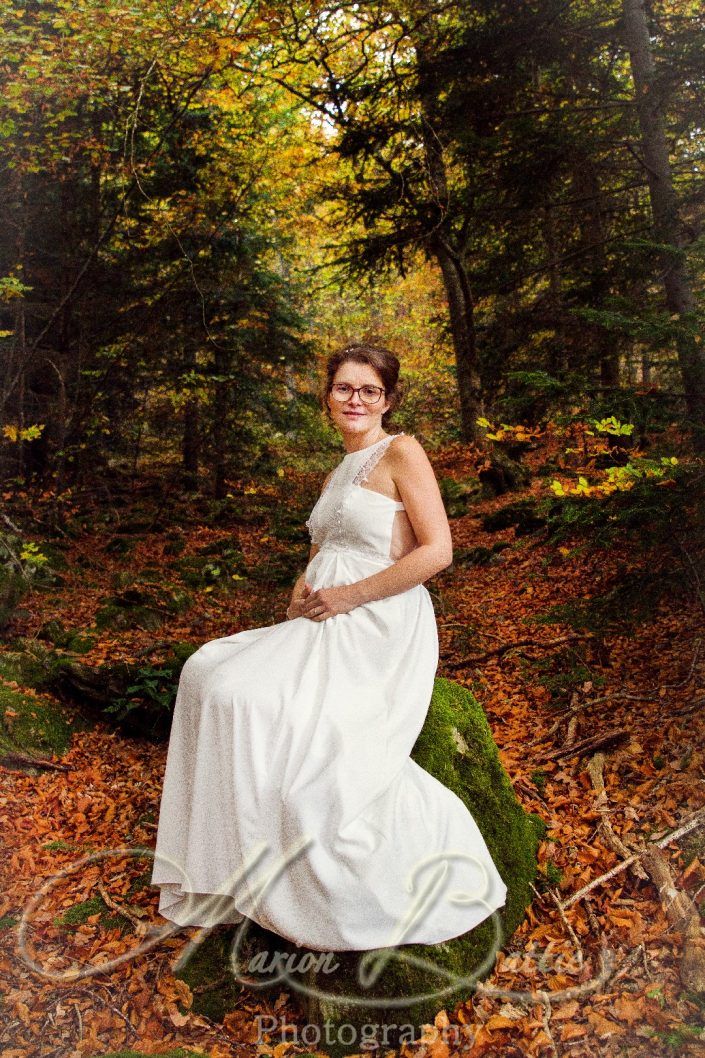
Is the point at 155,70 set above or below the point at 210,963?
above

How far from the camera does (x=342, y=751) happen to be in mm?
2436

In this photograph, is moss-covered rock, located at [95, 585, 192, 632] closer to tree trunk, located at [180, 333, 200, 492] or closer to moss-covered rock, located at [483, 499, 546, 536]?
tree trunk, located at [180, 333, 200, 492]

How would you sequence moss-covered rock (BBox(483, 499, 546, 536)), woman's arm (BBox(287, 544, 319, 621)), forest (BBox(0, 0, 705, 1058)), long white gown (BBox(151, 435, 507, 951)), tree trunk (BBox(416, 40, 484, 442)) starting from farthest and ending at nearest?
moss-covered rock (BBox(483, 499, 546, 536)), tree trunk (BBox(416, 40, 484, 442)), woman's arm (BBox(287, 544, 319, 621)), forest (BBox(0, 0, 705, 1058)), long white gown (BBox(151, 435, 507, 951))

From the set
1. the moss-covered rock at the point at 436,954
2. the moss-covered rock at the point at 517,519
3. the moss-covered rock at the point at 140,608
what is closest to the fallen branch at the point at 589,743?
the moss-covered rock at the point at 436,954

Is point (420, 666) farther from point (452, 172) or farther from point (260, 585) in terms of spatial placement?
point (452, 172)

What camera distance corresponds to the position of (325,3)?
607 centimetres

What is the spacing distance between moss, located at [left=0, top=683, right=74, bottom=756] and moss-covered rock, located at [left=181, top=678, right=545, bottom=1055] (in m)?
2.46

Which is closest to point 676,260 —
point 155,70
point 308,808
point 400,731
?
point 400,731

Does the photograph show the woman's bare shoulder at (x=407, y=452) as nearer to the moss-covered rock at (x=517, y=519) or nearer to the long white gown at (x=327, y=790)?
the long white gown at (x=327, y=790)

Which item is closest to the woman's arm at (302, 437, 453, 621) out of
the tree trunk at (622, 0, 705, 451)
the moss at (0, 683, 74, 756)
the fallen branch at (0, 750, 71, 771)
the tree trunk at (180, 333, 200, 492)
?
the fallen branch at (0, 750, 71, 771)

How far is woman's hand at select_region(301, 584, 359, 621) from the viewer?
2.91 meters

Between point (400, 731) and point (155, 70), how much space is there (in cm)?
782

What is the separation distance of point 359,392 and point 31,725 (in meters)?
3.42

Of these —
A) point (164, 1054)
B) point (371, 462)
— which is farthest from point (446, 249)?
point (164, 1054)
